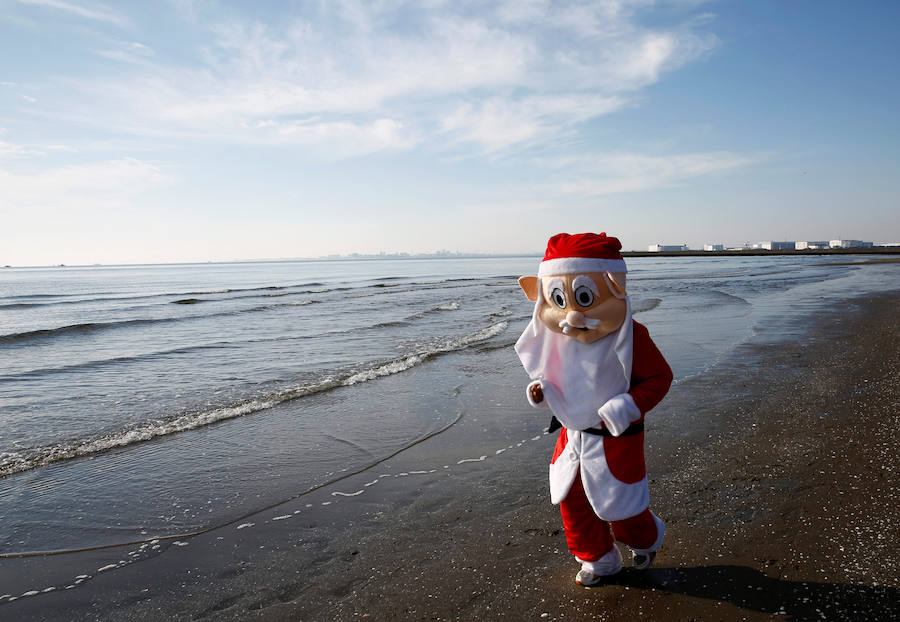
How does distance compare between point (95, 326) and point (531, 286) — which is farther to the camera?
point (95, 326)

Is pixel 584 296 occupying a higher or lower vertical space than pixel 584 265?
lower

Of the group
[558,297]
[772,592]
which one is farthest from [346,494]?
[772,592]

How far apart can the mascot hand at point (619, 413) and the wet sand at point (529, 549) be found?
94cm

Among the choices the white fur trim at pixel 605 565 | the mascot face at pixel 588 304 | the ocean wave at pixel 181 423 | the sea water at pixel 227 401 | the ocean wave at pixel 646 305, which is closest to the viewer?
the mascot face at pixel 588 304

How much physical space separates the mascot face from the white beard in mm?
55

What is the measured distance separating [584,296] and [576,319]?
0.44ft

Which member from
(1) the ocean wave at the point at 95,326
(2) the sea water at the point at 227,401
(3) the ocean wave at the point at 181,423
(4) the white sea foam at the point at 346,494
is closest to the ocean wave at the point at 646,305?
(2) the sea water at the point at 227,401

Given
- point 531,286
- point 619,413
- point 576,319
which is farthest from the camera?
point 531,286

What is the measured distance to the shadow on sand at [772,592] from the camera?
2.46 meters

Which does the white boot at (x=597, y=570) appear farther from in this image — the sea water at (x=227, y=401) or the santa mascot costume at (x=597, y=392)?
the sea water at (x=227, y=401)

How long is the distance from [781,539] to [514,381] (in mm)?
5287

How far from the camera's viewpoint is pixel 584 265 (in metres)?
2.75

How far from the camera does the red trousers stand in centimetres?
288

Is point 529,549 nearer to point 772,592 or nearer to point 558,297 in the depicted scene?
point 772,592
